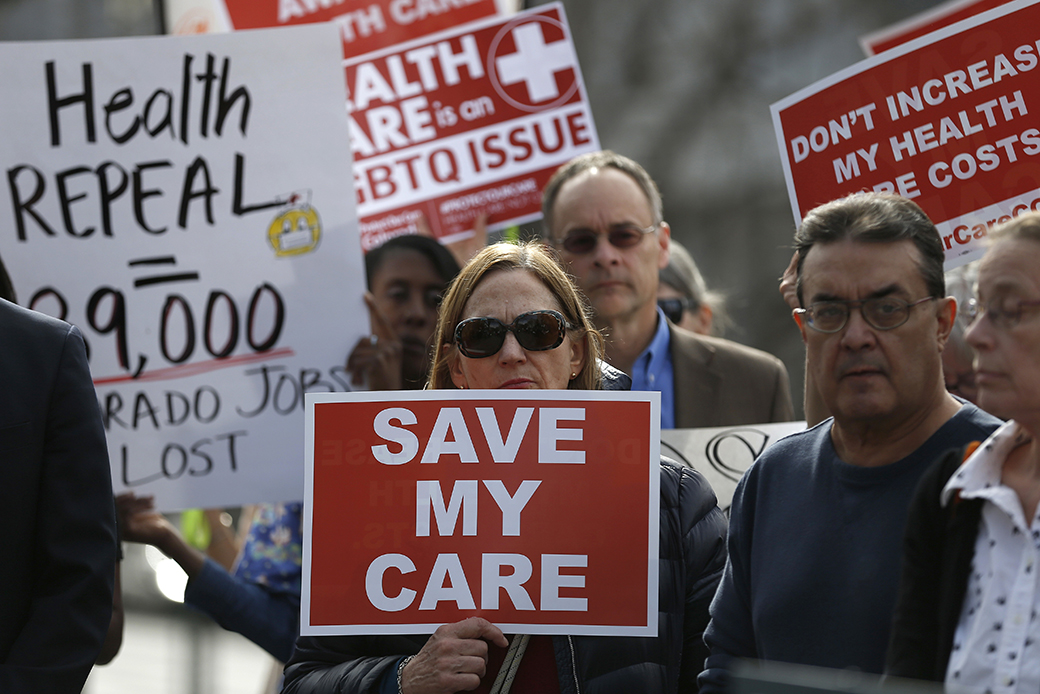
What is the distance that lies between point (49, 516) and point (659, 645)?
1188 millimetres

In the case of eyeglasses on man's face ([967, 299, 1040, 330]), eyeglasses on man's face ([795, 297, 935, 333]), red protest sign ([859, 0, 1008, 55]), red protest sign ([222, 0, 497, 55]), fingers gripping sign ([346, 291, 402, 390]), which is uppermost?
red protest sign ([222, 0, 497, 55])

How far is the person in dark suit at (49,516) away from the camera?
88.7 inches

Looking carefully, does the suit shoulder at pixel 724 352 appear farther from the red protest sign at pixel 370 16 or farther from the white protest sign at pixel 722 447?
the red protest sign at pixel 370 16

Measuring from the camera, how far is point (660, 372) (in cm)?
367

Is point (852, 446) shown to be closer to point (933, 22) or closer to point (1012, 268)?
point (1012, 268)

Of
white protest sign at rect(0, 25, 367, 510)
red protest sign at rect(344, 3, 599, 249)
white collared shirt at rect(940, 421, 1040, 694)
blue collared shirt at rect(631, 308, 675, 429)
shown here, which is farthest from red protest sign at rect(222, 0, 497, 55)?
white collared shirt at rect(940, 421, 1040, 694)

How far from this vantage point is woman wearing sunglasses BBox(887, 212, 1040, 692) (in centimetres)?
170

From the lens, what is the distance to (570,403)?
7.94 ft

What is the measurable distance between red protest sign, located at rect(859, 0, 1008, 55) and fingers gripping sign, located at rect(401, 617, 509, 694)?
211 cm

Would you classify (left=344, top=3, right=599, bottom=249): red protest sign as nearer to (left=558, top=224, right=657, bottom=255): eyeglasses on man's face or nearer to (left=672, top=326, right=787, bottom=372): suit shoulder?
(left=558, top=224, right=657, bottom=255): eyeglasses on man's face

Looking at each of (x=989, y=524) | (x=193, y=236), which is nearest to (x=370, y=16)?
(x=193, y=236)

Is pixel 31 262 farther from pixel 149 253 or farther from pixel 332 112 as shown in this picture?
pixel 332 112

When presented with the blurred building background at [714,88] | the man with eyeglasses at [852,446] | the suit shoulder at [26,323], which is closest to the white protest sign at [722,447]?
the man with eyeglasses at [852,446]

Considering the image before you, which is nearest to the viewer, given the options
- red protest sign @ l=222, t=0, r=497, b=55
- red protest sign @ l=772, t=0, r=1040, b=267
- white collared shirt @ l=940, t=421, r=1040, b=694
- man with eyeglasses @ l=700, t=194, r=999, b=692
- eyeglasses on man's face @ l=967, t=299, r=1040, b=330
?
white collared shirt @ l=940, t=421, r=1040, b=694
